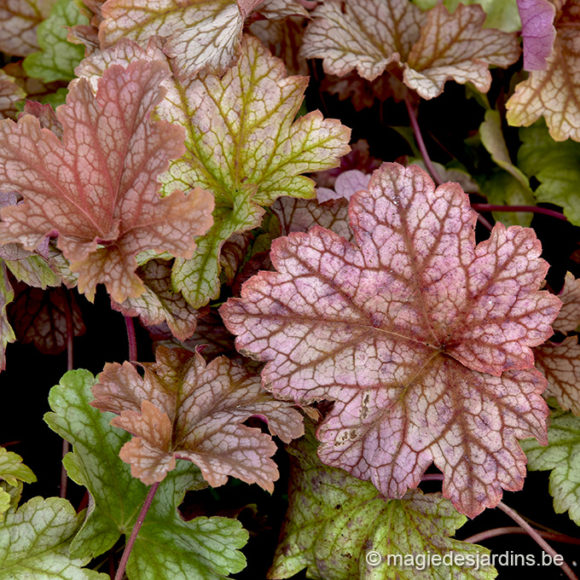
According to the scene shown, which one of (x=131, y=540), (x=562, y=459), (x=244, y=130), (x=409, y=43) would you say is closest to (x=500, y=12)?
(x=409, y=43)

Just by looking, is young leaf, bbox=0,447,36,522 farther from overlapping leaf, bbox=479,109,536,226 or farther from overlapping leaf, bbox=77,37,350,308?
overlapping leaf, bbox=479,109,536,226

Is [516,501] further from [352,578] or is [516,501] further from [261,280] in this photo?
[261,280]

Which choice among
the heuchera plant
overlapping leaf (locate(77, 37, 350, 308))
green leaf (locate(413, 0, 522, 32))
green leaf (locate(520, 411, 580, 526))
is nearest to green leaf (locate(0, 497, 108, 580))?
the heuchera plant

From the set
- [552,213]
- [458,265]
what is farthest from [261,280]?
[552,213]

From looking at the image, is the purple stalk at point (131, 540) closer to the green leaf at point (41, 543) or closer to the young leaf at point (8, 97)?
the green leaf at point (41, 543)

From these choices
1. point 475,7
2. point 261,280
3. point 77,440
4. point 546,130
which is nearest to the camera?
point 261,280

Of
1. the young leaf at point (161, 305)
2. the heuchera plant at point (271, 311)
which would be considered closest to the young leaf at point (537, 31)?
the heuchera plant at point (271, 311)

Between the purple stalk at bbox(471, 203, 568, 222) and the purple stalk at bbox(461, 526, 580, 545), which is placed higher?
the purple stalk at bbox(471, 203, 568, 222)
